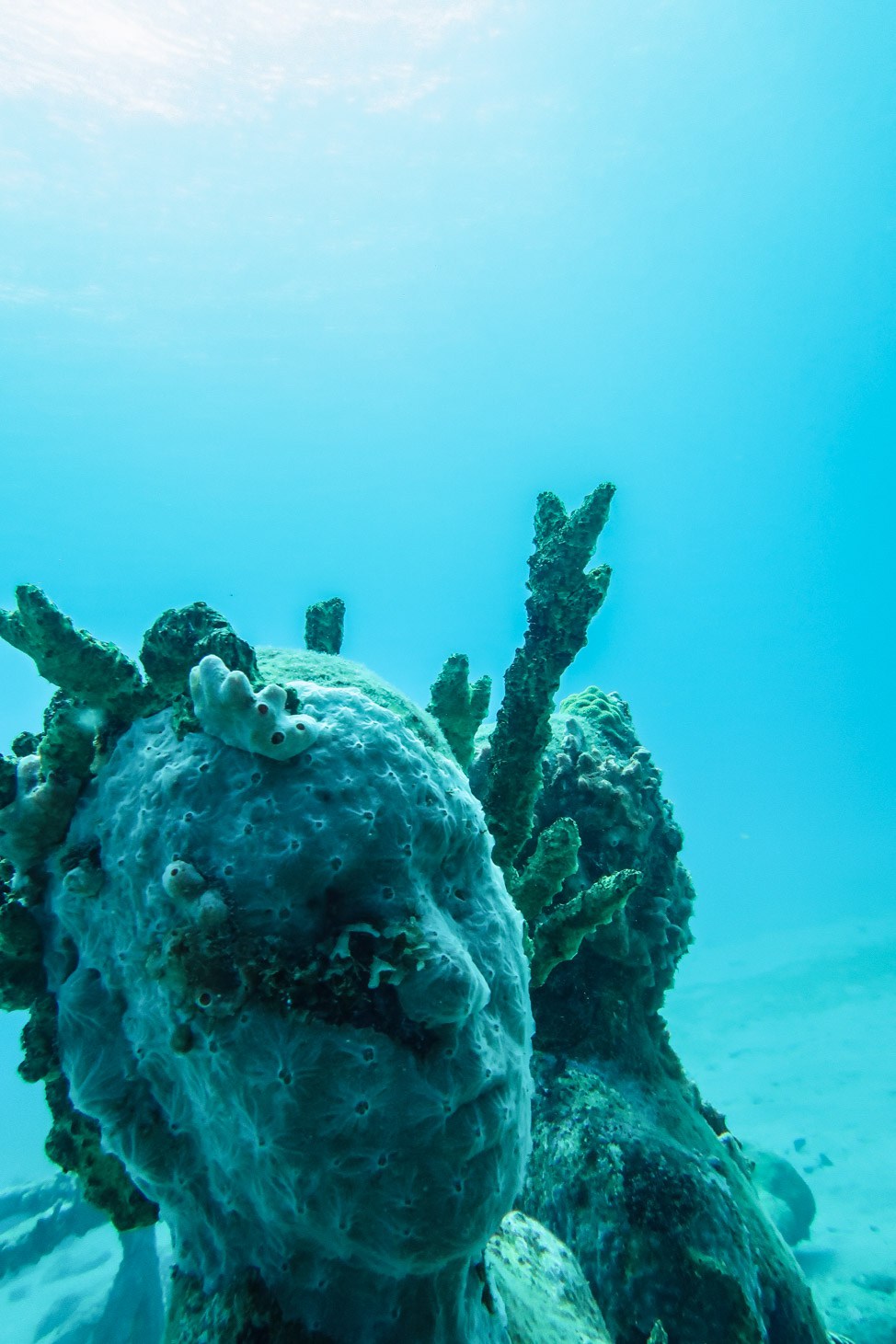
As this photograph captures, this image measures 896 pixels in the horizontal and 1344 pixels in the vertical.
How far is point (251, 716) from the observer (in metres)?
3.07

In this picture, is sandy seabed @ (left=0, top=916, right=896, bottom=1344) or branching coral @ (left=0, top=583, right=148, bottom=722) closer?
branching coral @ (left=0, top=583, right=148, bottom=722)

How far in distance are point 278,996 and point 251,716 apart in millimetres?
1262

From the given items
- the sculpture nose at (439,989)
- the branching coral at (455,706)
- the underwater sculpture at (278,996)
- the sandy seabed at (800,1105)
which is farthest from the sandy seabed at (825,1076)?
the sculpture nose at (439,989)

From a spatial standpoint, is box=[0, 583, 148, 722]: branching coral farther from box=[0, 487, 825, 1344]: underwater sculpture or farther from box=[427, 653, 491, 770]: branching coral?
box=[427, 653, 491, 770]: branching coral

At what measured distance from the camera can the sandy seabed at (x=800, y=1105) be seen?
50.8ft

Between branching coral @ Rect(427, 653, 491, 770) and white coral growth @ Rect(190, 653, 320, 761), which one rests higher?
branching coral @ Rect(427, 653, 491, 770)

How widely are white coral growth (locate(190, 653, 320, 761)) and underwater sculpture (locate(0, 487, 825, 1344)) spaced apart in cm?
1

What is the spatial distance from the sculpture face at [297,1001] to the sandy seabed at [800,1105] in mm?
15304

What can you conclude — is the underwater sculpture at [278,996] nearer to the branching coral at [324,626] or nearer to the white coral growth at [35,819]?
the white coral growth at [35,819]

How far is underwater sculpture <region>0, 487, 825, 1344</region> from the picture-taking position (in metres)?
2.78

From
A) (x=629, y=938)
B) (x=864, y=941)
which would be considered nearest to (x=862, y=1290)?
(x=629, y=938)

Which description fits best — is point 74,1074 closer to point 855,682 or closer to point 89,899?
point 89,899

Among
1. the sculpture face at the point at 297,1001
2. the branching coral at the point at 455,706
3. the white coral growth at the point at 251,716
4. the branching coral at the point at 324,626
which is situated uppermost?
the branching coral at the point at 324,626

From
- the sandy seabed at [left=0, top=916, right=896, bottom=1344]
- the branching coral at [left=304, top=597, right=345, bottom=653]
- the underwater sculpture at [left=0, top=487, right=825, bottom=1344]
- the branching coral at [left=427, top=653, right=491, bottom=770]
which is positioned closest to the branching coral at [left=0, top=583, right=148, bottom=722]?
the underwater sculpture at [left=0, top=487, right=825, bottom=1344]
